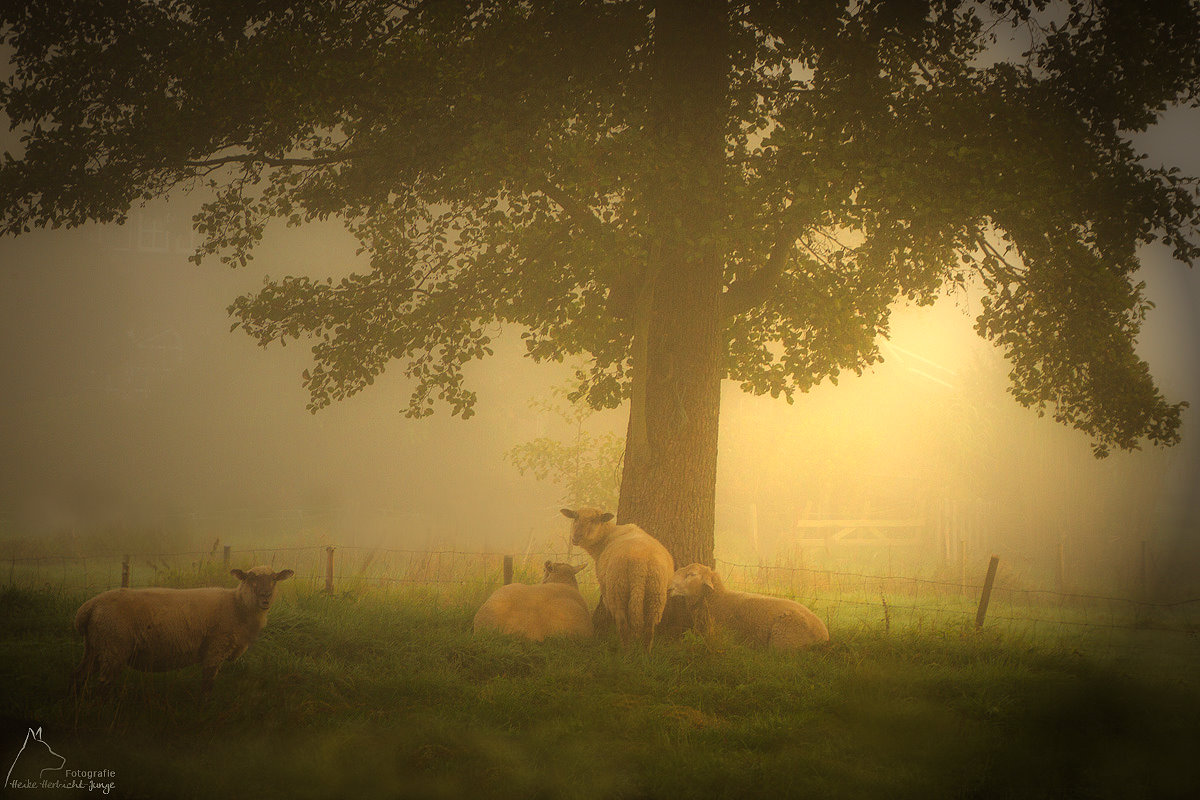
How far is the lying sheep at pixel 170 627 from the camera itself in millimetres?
8570

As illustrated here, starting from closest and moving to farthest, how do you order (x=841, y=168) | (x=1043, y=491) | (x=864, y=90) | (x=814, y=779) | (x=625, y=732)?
(x=814, y=779)
(x=625, y=732)
(x=841, y=168)
(x=864, y=90)
(x=1043, y=491)

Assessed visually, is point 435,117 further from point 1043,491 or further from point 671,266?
point 1043,491

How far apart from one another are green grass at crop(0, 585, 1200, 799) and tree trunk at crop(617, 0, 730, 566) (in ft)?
7.60

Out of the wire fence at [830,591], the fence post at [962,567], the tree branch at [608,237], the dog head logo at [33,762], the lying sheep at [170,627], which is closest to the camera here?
the dog head logo at [33,762]

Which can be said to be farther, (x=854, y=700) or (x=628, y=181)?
(x=628, y=181)

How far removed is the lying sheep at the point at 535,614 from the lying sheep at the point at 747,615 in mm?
1467

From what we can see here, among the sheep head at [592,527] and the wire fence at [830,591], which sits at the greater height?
the sheep head at [592,527]

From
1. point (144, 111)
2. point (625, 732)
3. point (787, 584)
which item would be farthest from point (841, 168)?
point (787, 584)

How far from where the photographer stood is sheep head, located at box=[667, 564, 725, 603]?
11602 millimetres

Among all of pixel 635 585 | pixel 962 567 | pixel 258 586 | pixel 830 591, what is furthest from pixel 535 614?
pixel 962 567

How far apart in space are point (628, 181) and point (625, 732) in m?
7.76

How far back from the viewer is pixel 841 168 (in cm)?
1222

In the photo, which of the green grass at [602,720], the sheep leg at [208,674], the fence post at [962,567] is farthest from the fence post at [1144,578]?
the sheep leg at [208,674]

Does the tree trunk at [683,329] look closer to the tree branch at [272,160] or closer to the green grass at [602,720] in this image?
the green grass at [602,720]
